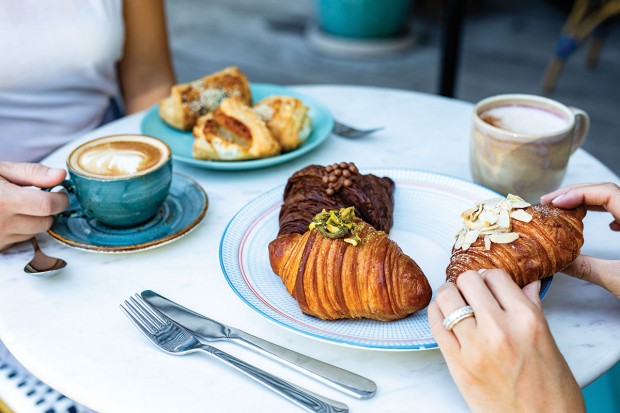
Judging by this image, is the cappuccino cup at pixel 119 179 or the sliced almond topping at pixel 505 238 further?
the cappuccino cup at pixel 119 179

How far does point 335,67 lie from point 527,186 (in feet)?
10.9

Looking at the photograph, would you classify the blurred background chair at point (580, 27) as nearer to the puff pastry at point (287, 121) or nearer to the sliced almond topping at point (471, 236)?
the puff pastry at point (287, 121)

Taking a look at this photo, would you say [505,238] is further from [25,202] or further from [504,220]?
[25,202]

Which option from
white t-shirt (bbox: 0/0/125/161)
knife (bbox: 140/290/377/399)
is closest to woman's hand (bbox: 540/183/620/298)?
knife (bbox: 140/290/377/399)

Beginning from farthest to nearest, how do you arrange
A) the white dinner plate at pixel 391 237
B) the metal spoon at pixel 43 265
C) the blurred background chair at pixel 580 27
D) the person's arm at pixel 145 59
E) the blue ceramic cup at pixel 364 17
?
the blue ceramic cup at pixel 364 17 → the blurred background chair at pixel 580 27 → the person's arm at pixel 145 59 → the metal spoon at pixel 43 265 → the white dinner plate at pixel 391 237

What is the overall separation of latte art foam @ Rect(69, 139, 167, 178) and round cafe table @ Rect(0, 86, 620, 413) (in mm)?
135

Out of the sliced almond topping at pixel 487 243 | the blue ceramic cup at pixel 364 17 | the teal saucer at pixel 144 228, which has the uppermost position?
the sliced almond topping at pixel 487 243

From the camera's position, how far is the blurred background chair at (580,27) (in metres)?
3.67

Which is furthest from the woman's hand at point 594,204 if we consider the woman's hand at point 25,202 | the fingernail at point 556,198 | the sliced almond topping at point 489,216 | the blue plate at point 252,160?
the woman's hand at point 25,202

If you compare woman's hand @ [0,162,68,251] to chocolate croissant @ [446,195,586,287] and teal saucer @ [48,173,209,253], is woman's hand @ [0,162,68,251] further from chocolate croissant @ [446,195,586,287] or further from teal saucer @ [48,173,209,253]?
chocolate croissant @ [446,195,586,287]

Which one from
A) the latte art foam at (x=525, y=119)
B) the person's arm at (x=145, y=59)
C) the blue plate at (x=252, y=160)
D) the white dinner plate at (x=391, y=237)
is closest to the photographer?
the white dinner plate at (x=391, y=237)

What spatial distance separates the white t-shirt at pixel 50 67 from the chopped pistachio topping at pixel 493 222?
104cm

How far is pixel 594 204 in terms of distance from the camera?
93 cm

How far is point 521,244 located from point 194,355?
45 cm
